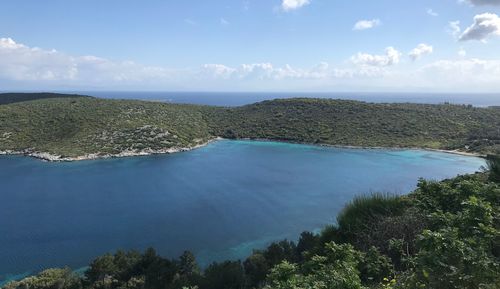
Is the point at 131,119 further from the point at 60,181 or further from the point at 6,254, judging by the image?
the point at 6,254

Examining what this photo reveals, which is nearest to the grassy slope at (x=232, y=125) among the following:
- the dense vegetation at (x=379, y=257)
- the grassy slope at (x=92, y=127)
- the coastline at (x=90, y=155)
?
the grassy slope at (x=92, y=127)

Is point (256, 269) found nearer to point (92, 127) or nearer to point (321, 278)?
point (321, 278)

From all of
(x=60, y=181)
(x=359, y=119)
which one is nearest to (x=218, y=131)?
(x=359, y=119)

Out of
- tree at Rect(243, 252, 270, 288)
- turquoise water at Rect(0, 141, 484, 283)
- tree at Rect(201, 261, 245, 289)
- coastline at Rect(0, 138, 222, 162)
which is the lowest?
turquoise water at Rect(0, 141, 484, 283)

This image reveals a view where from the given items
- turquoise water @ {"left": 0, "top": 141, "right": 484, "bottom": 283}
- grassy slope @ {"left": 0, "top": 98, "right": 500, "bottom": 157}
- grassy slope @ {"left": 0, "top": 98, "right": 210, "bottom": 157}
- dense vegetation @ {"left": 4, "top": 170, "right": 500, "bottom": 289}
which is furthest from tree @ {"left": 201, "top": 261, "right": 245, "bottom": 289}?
grassy slope @ {"left": 0, "top": 98, "right": 500, "bottom": 157}

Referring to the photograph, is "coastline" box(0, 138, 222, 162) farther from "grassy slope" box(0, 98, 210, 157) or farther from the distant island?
"grassy slope" box(0, 98, 210, 157)

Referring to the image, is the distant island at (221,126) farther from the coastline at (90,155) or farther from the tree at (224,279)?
the tree at (224,279)

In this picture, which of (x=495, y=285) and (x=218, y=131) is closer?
(x=495, y=285)
